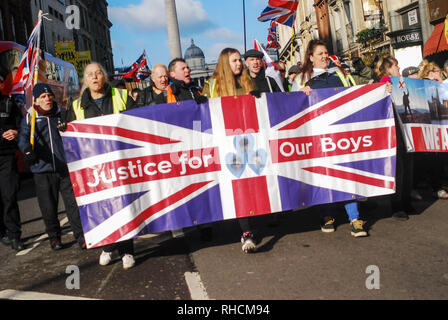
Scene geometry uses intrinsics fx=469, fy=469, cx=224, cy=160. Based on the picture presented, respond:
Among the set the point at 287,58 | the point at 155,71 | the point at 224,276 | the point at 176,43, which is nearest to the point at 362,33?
the point at 176,43

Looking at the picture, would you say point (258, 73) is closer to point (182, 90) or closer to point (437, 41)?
point (182, 90)

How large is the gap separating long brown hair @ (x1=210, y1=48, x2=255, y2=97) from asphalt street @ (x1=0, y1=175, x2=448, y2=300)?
5.21ft

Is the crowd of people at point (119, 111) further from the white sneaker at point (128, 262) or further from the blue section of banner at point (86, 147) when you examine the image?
the blue section of banner at point (86, 147)

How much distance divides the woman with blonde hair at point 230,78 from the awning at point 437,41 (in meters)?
11.6

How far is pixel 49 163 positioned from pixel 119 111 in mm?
1264

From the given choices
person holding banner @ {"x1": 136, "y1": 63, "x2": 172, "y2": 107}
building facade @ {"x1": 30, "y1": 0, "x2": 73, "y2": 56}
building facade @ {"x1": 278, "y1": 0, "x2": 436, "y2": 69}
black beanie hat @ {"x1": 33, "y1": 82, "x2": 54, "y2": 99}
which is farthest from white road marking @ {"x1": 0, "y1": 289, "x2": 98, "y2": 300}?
building facade @ {"x1": 30, "y1": 0, "x2": 73, "y2": 56}

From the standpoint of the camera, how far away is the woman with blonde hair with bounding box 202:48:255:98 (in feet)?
16.0

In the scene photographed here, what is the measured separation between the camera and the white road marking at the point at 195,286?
11.2ft

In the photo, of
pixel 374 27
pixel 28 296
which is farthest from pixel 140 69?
pixel 28 296

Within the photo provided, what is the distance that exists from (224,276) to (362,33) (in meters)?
21.9

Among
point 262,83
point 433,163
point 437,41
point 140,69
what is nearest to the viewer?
point 262,83

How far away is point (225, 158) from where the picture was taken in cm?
460

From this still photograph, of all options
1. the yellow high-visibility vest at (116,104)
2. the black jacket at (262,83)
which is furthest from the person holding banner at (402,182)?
the yellow high-visibility vest at (116,104)

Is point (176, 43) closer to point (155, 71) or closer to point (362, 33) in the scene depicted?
point (155, 71)
